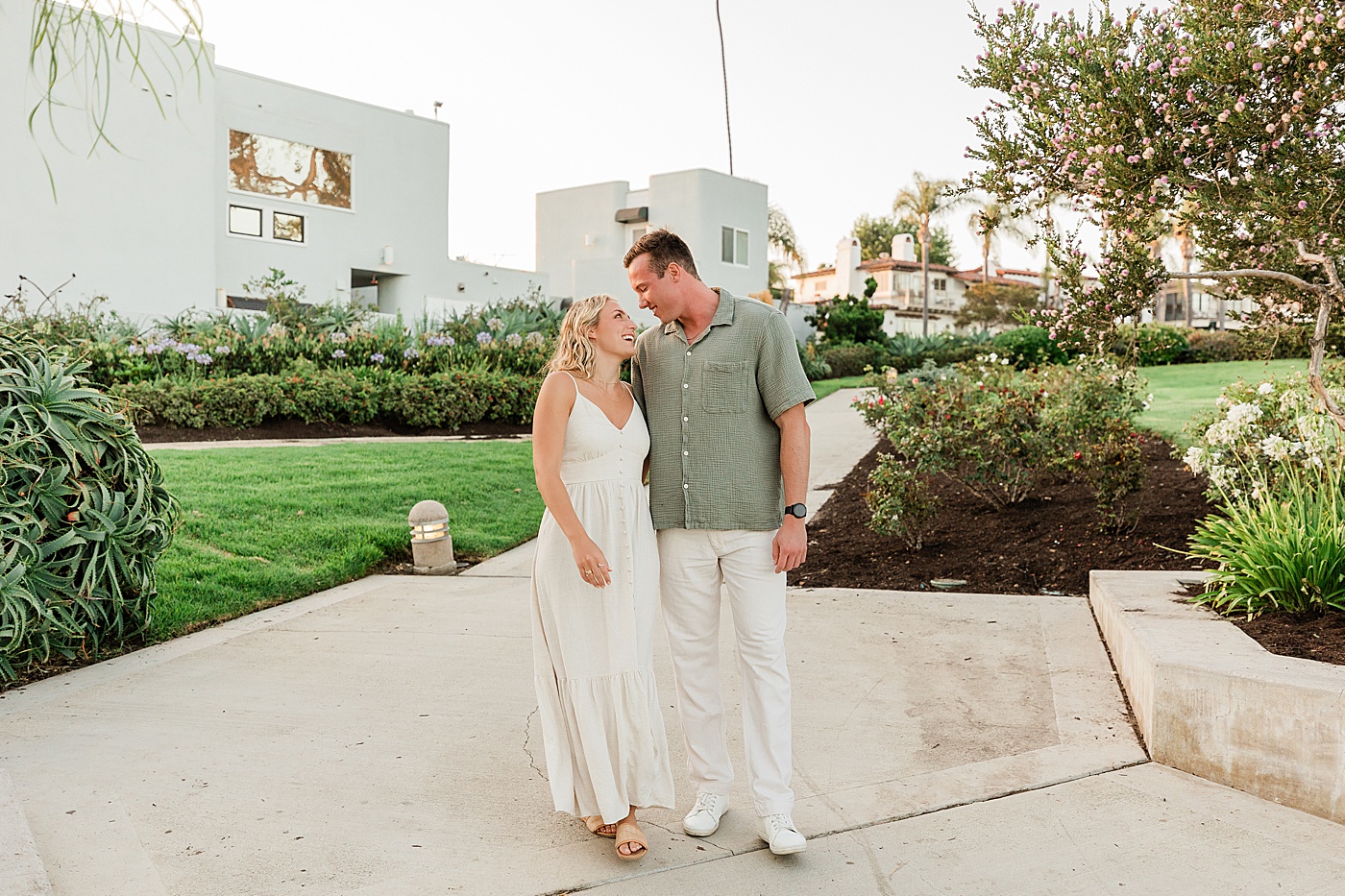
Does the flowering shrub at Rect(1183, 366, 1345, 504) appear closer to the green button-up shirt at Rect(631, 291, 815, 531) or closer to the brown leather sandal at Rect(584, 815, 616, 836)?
the green button-up shirt at Rect(631, 291, 815, 531)

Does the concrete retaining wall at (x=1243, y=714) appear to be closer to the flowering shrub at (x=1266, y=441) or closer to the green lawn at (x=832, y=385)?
the flowering shrub at (x=1266, y=441)

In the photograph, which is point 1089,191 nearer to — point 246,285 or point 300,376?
point 300,376

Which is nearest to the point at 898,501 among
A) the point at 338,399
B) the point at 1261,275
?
the point at 1261,275

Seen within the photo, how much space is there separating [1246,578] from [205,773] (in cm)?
425

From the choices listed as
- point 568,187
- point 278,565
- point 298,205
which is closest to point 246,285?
point 298,205

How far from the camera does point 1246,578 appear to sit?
451cm

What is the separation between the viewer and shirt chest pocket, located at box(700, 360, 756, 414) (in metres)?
3.31

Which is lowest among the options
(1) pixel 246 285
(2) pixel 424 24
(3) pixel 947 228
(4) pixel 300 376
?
(4) pixel 300 376

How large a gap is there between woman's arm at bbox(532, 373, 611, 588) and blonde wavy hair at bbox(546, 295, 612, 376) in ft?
0.24

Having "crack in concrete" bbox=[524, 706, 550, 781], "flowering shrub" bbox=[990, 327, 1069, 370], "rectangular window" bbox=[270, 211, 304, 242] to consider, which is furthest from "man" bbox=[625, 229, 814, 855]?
"flowering shrub" bbox=[990, 327, 1069, 370]

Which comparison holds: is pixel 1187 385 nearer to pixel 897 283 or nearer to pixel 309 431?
pixel 309 431

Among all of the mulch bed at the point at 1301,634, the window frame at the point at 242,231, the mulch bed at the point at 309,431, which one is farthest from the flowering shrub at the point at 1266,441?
the window frame at the point at 242,231

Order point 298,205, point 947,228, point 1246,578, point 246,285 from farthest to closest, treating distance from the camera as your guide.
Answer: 1. point 947,228
2. point 298,205
3. point 246,285
4. point 1246,578

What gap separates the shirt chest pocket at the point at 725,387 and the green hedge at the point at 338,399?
9.56m
